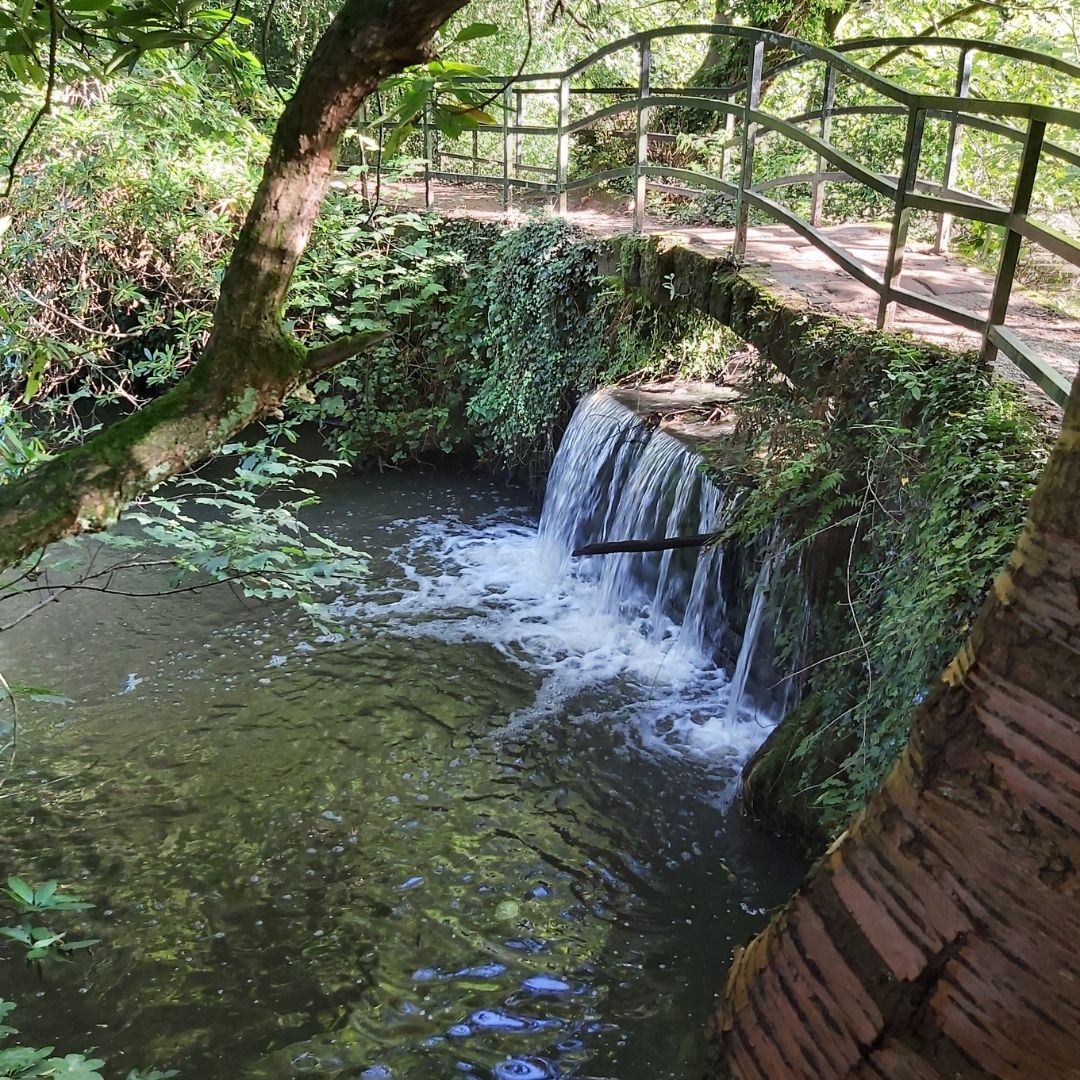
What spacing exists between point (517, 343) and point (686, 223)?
2.02 m

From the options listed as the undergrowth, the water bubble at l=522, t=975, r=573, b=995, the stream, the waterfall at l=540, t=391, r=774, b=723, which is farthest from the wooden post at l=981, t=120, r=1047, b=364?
Answer: the water bubble at l=522, t=975, r=573, b=995

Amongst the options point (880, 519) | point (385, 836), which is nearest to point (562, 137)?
point (880, 519)

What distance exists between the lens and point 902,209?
442 centimetres

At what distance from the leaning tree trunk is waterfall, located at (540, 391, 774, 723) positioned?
4470 millimetres

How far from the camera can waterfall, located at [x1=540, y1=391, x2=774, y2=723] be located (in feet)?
19.7

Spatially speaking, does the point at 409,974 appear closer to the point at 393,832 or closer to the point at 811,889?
the point at 393,832

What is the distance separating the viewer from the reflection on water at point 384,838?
143 inches

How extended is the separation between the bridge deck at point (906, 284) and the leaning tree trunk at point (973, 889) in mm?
3038

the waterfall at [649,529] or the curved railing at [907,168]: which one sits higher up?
the curved railing at [907,168]

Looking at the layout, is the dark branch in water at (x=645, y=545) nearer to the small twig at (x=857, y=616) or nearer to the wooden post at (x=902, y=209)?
the small twig at (x=857, y=616)

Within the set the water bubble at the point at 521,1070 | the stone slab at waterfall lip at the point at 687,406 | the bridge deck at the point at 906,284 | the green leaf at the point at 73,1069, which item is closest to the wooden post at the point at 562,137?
the bridge deck at the point at 906,284

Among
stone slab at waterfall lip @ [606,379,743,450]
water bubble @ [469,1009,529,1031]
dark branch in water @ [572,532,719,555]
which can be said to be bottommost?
water bubble @ [469,1009,529,1031]

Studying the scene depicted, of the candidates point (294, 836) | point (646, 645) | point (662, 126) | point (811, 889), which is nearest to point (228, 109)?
point (662, 126)

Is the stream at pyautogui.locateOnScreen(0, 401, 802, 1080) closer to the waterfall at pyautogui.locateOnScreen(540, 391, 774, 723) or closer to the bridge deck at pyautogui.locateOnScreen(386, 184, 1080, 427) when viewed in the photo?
the waterfall at pyautogui.locateOnScreen(540, 391, 774, 723)
